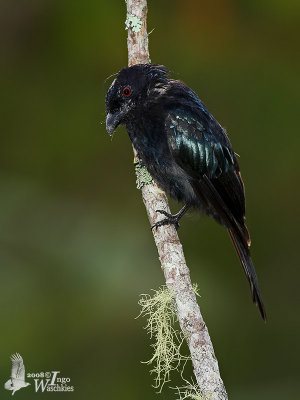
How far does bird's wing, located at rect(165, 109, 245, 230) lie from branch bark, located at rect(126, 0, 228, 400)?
0.90ft

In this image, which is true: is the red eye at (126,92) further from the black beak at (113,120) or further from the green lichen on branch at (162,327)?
the green lichen on branch at (162,327)

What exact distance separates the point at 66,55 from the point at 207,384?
3450 mm

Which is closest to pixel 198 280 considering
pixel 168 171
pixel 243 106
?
pixel 168 171


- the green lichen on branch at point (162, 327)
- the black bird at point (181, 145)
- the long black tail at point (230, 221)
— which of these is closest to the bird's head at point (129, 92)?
the black bird at point (181, 145)

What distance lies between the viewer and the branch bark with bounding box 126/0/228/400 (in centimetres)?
329

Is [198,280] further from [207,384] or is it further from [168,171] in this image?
[207,384]

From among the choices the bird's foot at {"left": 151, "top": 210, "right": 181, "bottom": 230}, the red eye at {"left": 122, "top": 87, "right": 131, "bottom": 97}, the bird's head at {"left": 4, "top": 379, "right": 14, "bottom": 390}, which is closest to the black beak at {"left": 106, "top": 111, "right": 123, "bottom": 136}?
the red eye at {"left": 122, "top": 87, "right": 131, "bottom": 97}

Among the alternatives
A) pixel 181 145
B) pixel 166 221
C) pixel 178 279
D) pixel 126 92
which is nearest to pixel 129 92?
pixel 126 92

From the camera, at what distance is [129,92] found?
183 inches

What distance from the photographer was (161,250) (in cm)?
399

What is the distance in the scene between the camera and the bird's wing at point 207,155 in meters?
4.52

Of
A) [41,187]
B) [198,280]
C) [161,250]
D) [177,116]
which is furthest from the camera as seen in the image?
[41,187]

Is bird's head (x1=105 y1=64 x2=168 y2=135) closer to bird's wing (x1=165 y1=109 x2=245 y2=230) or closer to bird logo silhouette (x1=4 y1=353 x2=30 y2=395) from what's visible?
bird's wing (x1=165 y1=109 x2=245 y2=230)

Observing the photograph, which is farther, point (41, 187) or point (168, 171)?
point (41, 187)
